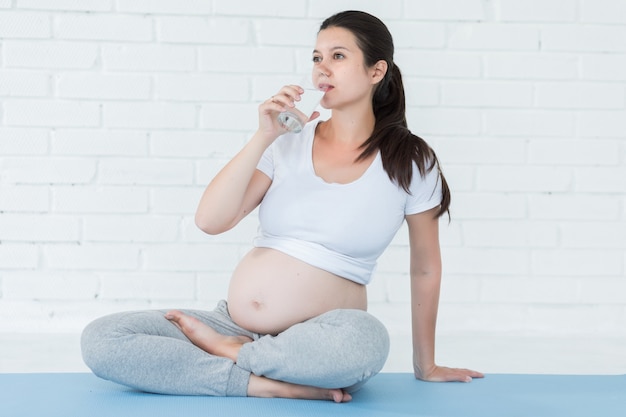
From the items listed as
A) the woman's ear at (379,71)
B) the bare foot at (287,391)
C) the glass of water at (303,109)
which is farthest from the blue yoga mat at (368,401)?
the woman's ear at (379,71)

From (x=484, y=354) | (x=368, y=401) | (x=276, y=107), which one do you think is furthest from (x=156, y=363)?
(x=484, y=354)

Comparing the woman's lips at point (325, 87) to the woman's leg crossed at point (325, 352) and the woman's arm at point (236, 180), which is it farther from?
the woman's leg crossed at point (325, 352)

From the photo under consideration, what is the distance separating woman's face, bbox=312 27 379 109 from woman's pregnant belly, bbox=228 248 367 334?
0.33 metres

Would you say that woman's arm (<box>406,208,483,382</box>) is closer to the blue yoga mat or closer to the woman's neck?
the blue yoga mat

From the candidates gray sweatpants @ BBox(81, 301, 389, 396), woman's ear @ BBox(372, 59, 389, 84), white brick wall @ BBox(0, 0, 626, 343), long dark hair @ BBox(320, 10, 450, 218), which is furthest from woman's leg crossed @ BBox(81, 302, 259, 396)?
white brick wall @ BBox(0, 0, 626, 343)

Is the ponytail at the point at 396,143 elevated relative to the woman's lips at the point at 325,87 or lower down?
lower down

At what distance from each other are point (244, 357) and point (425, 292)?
1.39 feet

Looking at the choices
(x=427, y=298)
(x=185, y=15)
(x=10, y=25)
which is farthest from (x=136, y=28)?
(x=427, y=298)

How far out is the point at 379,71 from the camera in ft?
5.79

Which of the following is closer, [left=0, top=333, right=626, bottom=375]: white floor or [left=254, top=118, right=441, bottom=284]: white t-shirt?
[left=254, top=118, right=441, bottom=284]: white t-shirt

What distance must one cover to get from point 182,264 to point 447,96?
2.96 ft

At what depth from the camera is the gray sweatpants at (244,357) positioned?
57.5 inches

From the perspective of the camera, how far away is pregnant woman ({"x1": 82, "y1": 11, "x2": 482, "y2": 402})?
1.50 meters

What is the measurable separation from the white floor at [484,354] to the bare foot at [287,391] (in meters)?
0.48
